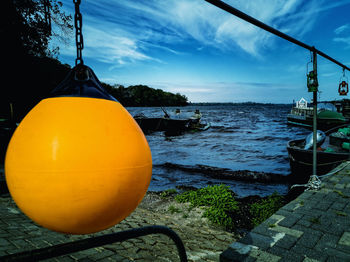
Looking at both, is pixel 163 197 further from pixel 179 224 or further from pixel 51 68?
pixel 51 68

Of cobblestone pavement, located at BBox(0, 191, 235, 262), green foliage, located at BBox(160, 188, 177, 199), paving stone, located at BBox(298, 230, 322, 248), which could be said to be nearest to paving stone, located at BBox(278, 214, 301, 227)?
paving stone, located at BBox(298, 230, 322, 248)

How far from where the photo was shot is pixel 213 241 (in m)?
4.62

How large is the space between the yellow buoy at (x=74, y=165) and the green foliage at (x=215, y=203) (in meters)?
5.20

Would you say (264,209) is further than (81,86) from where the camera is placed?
Yes

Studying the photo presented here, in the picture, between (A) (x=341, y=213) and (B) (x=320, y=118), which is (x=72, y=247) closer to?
(A) (x=341, y=213)

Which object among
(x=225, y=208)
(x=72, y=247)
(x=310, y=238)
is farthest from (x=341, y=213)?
(x=72, y=247)

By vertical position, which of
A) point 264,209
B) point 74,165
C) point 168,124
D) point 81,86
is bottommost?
point 264,209

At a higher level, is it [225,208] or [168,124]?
[168,124]

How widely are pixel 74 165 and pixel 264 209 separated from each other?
6.93 meters

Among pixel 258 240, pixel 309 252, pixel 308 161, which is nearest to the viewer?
pixel 309 252

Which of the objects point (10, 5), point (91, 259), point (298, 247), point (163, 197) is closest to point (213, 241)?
point (298, 247)

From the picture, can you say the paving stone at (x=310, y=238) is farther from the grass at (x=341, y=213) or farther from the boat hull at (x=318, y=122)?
the boat hull at (x=318, y=122)

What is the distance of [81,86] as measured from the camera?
4.49 ft

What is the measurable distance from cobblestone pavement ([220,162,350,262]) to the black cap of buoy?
279 centimetres
